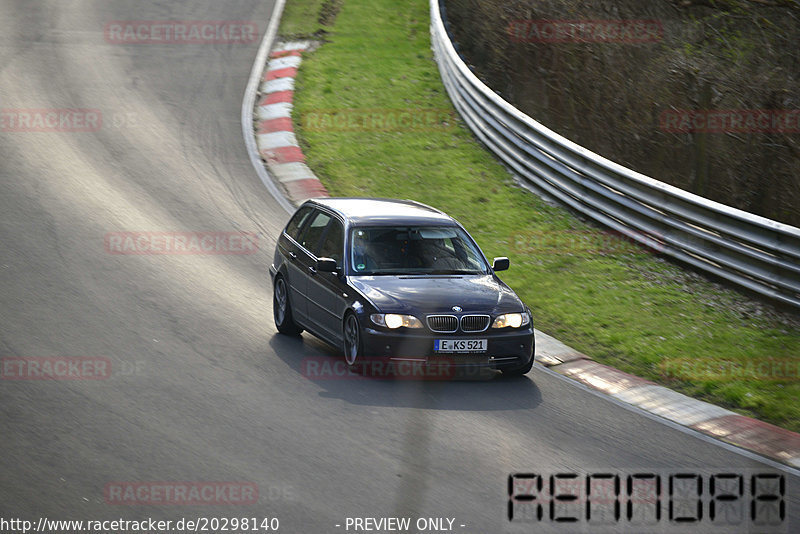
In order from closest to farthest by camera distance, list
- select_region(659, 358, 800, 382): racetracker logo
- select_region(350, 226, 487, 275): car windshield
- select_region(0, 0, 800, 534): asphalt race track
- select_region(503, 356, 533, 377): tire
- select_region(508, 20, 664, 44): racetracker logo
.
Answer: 1. select_region(0, 0, 800, 534): asphalt race track
2. select_region(503, 356, 533, 377): tire
3. select_region(350, 226, 487, 275): car windshield
4. select_region(659, 358, 800, 382): racetracker logo
5. select_region(508, 20, 664, 44): racetracker logo

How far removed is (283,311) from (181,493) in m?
4.78

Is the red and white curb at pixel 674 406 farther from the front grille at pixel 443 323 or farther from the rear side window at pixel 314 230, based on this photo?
the rear side window at pixel 314 230

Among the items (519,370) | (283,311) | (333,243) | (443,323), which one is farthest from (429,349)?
(283,311)

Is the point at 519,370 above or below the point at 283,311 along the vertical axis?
above

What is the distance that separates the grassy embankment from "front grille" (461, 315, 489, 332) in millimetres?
2124

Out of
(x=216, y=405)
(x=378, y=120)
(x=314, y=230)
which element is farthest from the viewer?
(x=378, y=120)

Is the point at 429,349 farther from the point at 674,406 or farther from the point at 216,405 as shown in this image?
the point at 674,406

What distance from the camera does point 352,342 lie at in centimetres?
993

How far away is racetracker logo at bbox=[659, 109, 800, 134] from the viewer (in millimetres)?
14086

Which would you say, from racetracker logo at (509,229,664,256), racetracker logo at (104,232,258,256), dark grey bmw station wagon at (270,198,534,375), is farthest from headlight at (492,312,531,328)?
racetracker logo at (104,232,258,256)

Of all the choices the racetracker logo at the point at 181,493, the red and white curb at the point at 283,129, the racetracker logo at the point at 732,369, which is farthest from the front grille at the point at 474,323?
the red and white curb at the point at 283,129

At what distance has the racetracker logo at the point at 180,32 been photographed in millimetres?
25328

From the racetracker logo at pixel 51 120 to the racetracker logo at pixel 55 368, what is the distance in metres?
10.6

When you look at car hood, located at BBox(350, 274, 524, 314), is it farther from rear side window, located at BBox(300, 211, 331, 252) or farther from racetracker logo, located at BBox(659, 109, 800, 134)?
racetracker logo, located at BBox(659, 109, 800, 134)
